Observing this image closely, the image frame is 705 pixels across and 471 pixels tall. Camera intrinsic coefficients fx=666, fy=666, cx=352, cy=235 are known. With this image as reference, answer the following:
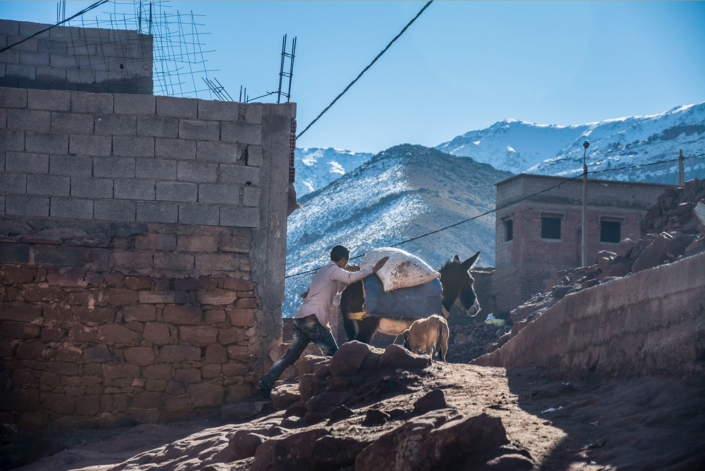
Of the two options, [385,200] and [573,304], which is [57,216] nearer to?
[573,304]

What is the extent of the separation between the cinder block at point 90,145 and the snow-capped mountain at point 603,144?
59.5 metres

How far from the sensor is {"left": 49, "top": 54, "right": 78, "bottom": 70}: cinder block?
8.38 m

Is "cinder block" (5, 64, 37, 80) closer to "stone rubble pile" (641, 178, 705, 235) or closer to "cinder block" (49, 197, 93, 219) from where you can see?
"cinder block" (49, 197, 93, 219)

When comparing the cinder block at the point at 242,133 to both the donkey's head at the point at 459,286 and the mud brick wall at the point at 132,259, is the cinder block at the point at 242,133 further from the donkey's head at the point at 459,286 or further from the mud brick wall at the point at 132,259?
the donkey's head at the point at 459,286

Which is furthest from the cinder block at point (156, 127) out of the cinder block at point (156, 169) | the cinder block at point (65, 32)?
the cinder block at point (65, 32)

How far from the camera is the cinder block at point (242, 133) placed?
25.1 feet

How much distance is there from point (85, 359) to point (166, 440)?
56.9 inches

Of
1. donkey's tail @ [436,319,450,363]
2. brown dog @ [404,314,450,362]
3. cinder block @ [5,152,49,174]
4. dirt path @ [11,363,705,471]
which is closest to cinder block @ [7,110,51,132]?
cinder block @ [5,152,49,174]

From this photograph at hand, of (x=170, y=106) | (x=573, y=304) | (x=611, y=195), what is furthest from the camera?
(x=611, y=195)

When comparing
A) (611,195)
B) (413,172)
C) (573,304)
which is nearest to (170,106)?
(573,304)

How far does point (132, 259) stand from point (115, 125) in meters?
1.53

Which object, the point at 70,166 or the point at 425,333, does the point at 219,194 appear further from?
the point at 425,333

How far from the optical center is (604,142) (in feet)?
382

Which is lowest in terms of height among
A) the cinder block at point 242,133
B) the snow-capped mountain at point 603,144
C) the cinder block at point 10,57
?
the cinder block at point 242,133
